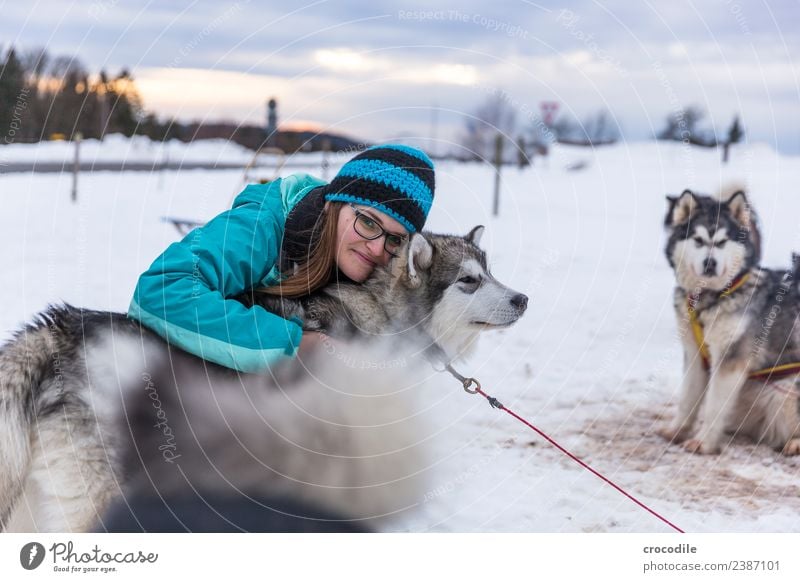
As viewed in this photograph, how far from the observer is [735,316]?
3.21m

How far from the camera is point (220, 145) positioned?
3.00 m

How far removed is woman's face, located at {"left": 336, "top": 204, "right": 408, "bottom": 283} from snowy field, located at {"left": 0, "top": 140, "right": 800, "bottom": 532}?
0.50m

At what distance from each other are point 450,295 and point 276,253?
1.92 ft

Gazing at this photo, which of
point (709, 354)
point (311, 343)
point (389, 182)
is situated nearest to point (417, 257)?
point (389, 182)

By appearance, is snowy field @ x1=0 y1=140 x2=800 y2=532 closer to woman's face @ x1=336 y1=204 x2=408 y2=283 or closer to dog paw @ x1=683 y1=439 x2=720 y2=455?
dog paw @ x1=683 y1=439 x2=720 y2=455

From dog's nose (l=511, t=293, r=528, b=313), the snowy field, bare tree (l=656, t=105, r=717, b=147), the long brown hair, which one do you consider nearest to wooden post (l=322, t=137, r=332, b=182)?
the snowy field

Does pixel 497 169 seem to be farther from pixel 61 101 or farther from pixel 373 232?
pixel 61 101

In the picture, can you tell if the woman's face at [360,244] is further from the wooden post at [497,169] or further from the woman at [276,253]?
the wooden post at [497,169]

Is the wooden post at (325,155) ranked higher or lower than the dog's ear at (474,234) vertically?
higher

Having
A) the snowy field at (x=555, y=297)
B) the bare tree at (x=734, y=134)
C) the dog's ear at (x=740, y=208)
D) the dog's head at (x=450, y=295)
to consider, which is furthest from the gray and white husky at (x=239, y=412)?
the bare tree at (x=734, y=134)

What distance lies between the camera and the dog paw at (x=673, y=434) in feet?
10.8

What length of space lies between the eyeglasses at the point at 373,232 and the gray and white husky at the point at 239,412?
0.05 m
